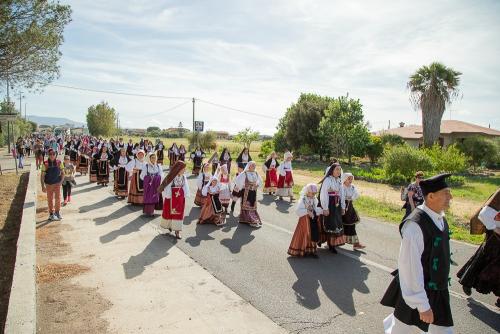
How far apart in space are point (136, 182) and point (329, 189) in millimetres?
7237

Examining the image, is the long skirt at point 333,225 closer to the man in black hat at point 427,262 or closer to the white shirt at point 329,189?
the white shirt at point 329,189

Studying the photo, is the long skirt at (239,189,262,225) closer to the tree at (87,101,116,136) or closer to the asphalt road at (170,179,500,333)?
the asphalt road at (170,179,500,333)

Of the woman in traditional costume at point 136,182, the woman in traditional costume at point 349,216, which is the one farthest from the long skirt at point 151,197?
the woman in traditional costume at point 349,216

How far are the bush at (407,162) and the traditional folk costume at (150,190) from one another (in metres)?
14.3

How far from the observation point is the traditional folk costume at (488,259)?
586 cm

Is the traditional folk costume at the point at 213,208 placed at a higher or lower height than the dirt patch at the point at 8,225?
higher

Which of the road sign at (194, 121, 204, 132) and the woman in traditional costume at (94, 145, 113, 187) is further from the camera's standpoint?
the road sign at (194, 121, 204, 132)


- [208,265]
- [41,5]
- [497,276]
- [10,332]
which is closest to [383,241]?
[497,276]

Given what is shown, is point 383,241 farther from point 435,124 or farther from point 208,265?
point 435,124

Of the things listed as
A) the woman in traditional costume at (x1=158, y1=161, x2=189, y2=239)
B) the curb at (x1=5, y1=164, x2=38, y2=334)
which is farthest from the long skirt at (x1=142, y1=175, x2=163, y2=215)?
the curb at (x1=5, y1=164, x2=38, y2=334)

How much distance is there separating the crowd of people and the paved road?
40 cm

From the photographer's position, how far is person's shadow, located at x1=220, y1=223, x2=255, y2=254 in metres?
8.79

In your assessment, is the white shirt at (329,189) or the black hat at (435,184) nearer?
the black hat at (435,184)

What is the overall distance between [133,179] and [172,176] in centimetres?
400
